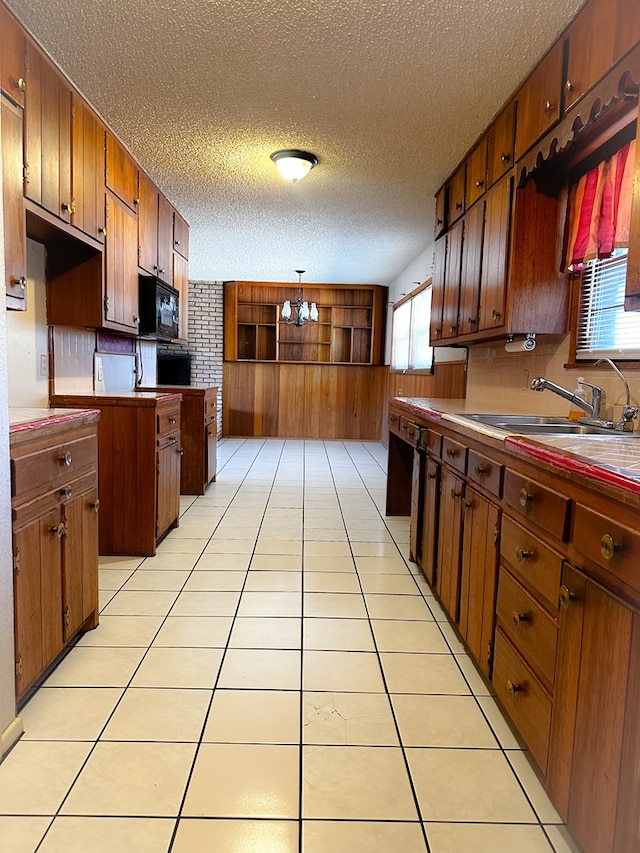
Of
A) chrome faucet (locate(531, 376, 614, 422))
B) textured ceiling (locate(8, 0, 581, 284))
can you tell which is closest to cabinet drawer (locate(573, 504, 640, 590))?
chrome faucet (locate(531, 376, 614, 422))

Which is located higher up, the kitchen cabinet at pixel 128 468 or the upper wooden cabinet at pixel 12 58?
the upper wooden cabinet at pixel 12 58

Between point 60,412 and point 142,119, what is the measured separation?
182cm

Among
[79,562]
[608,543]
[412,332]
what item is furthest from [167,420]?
[412,332]

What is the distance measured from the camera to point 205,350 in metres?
7.97

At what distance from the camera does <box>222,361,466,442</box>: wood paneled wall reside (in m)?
8.09

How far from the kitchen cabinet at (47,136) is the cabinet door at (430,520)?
209cm

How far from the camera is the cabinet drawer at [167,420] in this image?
2.95 meters

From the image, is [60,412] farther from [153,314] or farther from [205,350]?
[205,350]

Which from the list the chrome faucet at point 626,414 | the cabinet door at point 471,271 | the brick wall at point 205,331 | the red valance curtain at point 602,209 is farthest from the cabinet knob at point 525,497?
the brick wall at point 205,331

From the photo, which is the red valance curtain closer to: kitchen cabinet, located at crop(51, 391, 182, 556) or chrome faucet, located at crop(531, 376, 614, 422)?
chrome faucet, located at crop(531, 376, 614, 422)

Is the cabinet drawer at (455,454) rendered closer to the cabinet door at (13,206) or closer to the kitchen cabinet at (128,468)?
the kitchen cabinet at (128,468)

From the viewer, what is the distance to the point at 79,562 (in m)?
1.91

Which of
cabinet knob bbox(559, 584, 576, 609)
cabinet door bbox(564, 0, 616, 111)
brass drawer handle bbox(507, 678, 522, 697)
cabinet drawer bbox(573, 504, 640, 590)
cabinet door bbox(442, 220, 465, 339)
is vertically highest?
cabinet door bbox(564, 0, 616, 111)

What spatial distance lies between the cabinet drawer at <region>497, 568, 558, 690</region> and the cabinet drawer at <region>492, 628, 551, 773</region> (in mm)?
37
